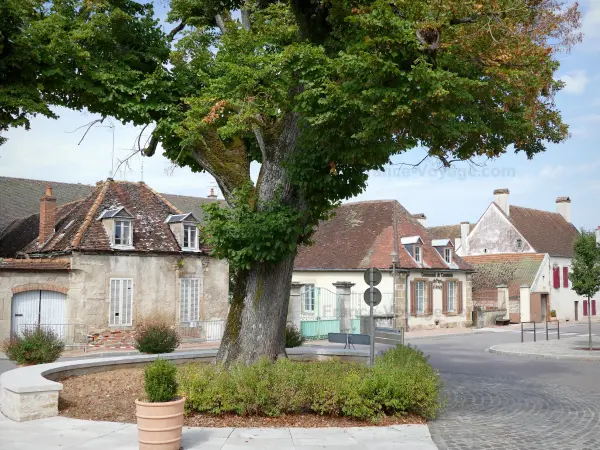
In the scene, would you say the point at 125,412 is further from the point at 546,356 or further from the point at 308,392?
the point at 546,356

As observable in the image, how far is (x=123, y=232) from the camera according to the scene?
2523 centimetres

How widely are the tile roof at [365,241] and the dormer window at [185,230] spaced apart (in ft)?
23.5

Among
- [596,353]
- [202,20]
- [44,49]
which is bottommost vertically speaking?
[596,353]

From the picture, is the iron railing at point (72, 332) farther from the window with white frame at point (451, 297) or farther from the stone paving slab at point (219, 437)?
the window with white frame at point (451, 297)

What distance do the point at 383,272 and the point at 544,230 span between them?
19.8m

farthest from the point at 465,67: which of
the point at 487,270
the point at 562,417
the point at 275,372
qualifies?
the point at 487,270

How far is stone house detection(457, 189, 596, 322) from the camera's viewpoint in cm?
4100

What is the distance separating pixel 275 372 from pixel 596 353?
15579 mm

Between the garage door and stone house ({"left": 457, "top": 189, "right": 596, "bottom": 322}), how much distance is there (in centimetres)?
2748

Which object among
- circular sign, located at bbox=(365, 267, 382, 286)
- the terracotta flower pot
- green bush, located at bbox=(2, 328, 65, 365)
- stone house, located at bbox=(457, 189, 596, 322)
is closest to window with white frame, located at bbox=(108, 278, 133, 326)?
green bush, located at bbox=(2, 328, 65, 365)

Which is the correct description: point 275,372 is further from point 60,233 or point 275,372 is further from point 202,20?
point 60,233

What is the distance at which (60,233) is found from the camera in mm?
25484

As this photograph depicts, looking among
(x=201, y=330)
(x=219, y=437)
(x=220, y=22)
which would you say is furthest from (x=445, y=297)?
(x=219, y=437)

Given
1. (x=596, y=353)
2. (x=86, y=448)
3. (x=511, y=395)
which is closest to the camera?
(x=86, y=448)
